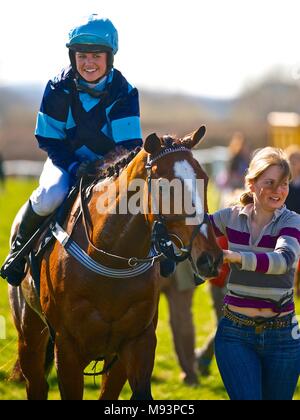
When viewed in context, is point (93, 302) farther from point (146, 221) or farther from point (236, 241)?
point (236, 241)

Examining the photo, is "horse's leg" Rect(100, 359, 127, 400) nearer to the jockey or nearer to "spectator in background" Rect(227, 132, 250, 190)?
the jockey

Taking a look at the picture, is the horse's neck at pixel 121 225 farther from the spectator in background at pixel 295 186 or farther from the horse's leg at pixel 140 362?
the spectator in background at pixel 295 186

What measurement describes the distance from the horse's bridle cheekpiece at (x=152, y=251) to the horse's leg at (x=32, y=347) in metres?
0.81

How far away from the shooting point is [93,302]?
472 cm

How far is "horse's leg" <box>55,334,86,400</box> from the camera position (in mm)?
4863

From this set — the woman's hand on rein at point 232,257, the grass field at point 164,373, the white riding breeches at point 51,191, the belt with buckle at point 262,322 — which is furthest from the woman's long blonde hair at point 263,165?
the grass field at point 164,373

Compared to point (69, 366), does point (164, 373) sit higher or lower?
lower

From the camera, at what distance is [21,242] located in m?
5.46

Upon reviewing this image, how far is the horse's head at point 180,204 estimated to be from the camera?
4020mm

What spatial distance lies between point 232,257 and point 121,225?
790mm

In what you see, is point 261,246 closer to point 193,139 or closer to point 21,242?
point 193,139

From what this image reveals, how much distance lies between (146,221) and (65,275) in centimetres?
64

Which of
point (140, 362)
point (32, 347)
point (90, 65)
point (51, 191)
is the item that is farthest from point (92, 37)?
point (32, 347)

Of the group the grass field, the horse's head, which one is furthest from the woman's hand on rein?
the grass field
